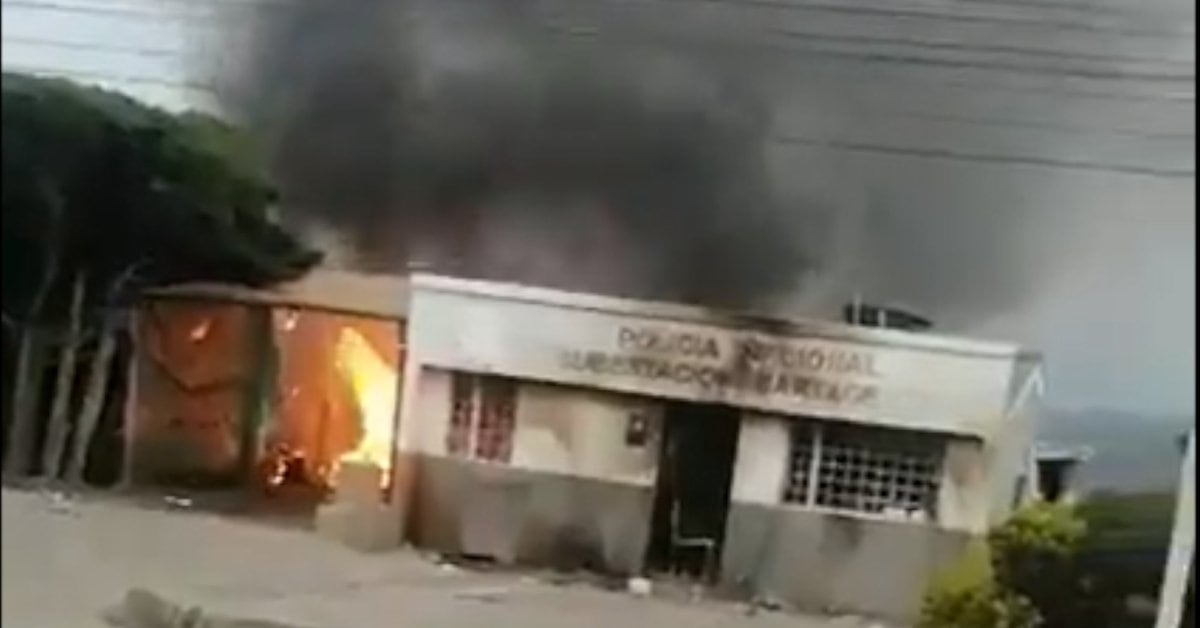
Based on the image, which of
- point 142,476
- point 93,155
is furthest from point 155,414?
point 93,155

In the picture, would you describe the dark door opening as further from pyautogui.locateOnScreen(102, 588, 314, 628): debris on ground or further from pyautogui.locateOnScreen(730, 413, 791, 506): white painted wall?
pyautogui.locateOnScreen(102, 588, 314, 628): debris on ground

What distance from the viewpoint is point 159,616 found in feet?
3.93

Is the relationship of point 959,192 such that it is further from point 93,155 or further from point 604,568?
point 93,155

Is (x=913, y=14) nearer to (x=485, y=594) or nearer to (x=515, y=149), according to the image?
(x=515, y=149)

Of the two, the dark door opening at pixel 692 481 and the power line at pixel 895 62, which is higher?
the power line at pixel 895 62

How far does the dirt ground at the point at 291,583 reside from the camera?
118 cm

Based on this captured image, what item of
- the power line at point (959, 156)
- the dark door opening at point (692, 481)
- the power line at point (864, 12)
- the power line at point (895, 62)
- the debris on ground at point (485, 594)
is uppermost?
the power line at point (864, 12)

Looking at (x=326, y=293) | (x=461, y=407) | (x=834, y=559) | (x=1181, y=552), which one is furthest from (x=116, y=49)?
(x=1181, y=552)

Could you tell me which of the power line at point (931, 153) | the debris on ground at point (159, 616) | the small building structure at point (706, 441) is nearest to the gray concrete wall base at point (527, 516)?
the small building structure at point (706, 441)

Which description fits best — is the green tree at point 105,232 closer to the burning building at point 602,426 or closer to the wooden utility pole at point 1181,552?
the burning building at point 602,426

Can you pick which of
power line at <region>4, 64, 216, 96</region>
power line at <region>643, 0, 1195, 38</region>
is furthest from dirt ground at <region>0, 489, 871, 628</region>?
power line at <region>643, 0, 1195, 38</region>

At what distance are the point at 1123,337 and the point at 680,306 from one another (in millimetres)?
258

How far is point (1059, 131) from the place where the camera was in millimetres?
1170

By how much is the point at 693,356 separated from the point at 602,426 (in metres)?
0.07
